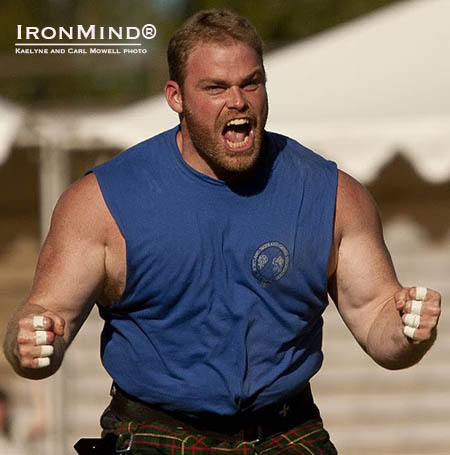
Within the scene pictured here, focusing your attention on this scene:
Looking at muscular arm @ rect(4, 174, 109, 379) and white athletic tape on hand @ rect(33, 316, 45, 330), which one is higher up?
muscular arm @ rect(4, 174, 109, 379)

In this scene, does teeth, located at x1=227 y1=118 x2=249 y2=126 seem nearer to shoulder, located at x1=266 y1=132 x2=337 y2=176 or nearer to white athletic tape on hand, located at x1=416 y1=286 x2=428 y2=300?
shoulder, located at x1=266 y1=132 x2=337 y2=176

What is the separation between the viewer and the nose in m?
3.50

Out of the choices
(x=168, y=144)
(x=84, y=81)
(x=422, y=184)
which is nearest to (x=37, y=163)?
(x=422, y=184)

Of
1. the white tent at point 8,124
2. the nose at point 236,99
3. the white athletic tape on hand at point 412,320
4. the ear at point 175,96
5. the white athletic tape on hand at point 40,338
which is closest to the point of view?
the white athletic tape on hand at point 40,338

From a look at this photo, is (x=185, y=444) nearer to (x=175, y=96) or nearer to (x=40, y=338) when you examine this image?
(x=40, y=338)

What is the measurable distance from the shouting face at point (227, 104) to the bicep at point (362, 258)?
361 mm

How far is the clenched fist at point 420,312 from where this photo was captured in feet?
10.7

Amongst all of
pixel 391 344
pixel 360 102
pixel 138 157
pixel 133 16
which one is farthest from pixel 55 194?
pixel 133 16

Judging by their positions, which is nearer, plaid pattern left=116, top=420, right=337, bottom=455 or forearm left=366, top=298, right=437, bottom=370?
forearm left=366, top=298, right=437, bottom=370

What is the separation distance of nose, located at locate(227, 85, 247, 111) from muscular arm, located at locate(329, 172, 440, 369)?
44 cm

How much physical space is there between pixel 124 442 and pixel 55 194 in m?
3.30

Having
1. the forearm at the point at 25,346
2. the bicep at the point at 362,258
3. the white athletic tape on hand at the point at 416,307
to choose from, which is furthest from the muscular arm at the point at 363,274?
the forearm at the point at 25,346

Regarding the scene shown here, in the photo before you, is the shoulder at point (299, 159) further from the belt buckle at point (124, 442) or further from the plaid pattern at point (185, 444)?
the belt buckle at point (124, 442)

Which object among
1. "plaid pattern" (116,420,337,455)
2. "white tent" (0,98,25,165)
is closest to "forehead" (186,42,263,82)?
"plaid pattern" (116,420,337,455)
